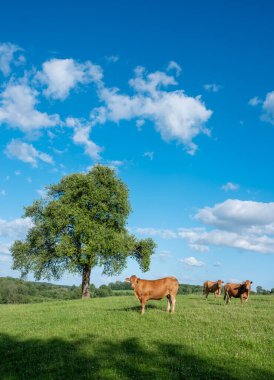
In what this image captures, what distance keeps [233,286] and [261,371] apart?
1683cm

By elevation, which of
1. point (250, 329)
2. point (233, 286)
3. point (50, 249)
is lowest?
point (250, 329)

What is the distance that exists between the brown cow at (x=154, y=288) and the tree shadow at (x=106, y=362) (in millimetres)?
4541

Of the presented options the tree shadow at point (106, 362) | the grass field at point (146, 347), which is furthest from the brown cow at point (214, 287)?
the tree shadow at point (106, 362)

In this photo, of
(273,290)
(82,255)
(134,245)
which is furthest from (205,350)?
(273,290)

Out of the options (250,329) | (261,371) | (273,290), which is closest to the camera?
(261,371)

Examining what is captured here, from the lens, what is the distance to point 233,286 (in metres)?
28.7

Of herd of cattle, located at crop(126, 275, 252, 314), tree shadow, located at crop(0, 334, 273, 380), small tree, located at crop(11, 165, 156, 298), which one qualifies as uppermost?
small tree, located at crop(11, 165, 156, 298)

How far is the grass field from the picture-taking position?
41.4 feet

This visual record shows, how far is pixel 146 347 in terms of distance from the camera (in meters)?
14.9

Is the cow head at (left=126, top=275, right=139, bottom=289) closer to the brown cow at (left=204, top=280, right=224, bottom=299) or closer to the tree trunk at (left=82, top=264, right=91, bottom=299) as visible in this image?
the brown cow at (left=204, top=280, right=224, bottom=299)

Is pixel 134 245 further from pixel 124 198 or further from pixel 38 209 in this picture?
pixel 38 209

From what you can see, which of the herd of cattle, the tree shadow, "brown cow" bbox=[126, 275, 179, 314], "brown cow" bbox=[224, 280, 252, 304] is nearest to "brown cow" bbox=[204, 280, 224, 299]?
"brown cow" bbox=[224, 280, 252, 304]

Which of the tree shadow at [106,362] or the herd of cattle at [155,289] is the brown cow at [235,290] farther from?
the tree shadow at [106,362]

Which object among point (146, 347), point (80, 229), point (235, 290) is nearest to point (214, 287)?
point (235, 290)
